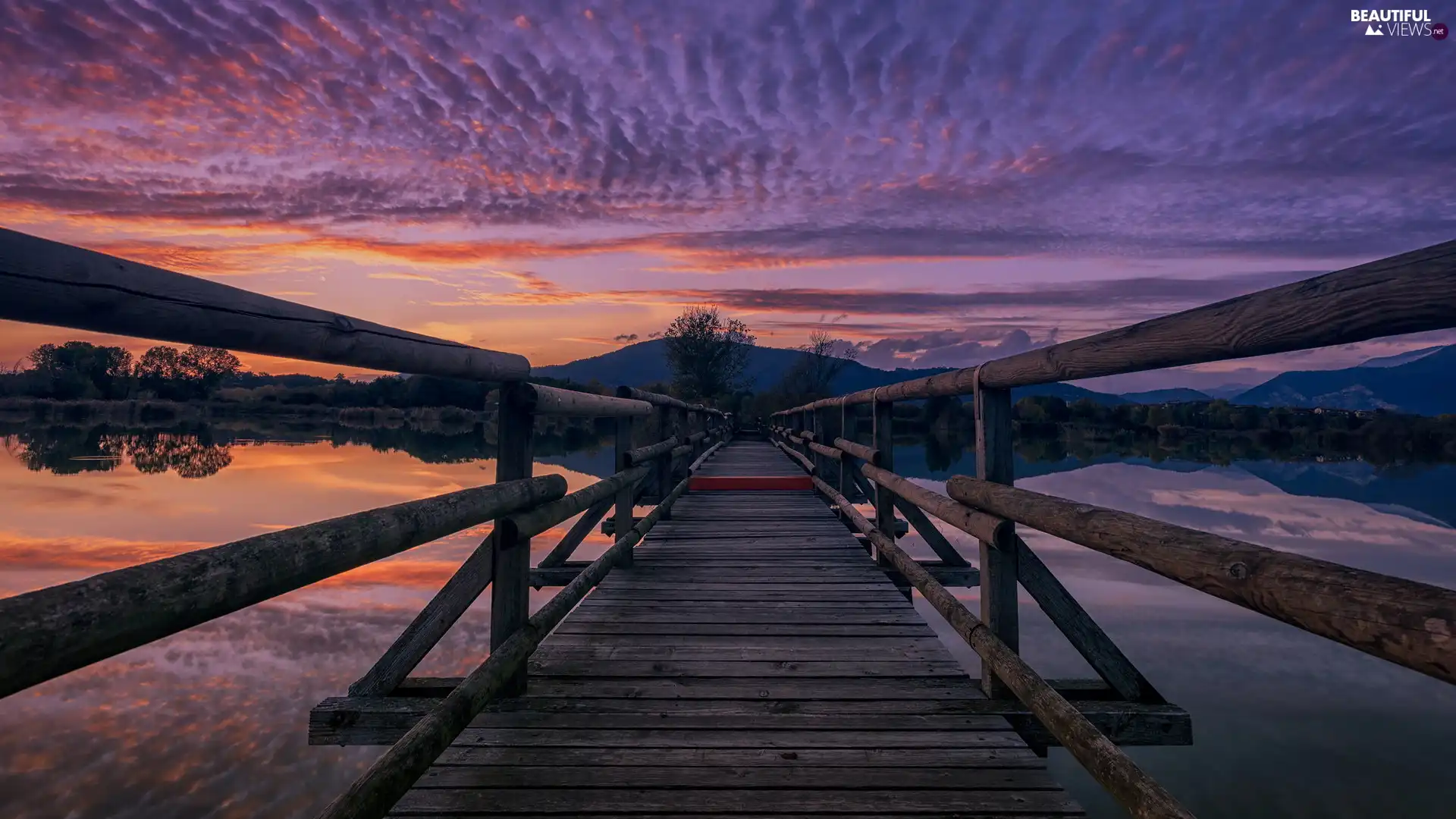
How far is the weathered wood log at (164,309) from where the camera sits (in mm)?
1004

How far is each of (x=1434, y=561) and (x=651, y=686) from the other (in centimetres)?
1365

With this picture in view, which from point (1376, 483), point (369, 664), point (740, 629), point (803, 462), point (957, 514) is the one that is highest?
point (957, 514)

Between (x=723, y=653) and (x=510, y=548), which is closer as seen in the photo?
(x=510, y=548)

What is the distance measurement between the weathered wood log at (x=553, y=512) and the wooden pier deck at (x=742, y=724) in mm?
727

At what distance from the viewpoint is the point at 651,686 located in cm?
306

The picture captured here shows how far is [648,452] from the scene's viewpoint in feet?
20.4

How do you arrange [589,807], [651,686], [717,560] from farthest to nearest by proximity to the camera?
[717,560], [651,686], [589,807]

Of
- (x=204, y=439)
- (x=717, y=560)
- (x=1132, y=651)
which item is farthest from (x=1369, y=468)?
(x=204, y=439)

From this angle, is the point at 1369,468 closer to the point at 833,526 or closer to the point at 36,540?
the point at 833,526

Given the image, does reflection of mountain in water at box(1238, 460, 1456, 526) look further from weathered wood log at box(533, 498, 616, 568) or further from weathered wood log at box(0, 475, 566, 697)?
weathered wood log at box(0, 475, 566, 697)

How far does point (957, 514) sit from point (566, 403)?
1.91m

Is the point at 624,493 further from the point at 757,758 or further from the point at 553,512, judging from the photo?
the point at 757,758

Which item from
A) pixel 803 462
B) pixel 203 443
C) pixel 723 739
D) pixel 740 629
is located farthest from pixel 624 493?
pixel 203 443

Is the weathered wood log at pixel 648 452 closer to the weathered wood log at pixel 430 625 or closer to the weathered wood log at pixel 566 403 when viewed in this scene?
the weathered wood log at pixel 566 403
